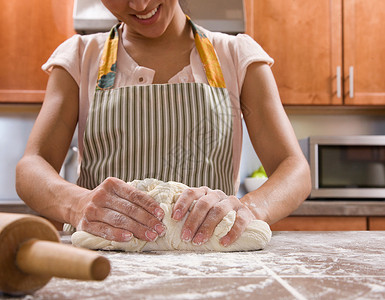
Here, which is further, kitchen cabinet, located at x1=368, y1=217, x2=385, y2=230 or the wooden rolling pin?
kitchen cabinet, located at x1=368, y1=217, x2=385, y2=230

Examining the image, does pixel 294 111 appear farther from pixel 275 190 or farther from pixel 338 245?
pixel 338 245

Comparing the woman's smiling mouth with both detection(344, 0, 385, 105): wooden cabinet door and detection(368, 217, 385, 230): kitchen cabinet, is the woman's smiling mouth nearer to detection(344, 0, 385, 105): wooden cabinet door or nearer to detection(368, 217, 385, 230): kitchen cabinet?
detection(368, 217, 385, 230): kitchen cabinet

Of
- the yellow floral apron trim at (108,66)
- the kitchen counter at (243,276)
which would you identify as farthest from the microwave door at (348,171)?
the kitchen counter at (243,276)

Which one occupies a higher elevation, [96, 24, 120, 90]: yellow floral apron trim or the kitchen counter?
[96, 24, 120, 90]: yellow floral apron trim

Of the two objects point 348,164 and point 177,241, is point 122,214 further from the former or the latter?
point 348,164

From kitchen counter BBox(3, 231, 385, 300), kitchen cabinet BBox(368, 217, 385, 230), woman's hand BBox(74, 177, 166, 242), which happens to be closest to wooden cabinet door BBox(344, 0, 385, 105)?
kitchen cabinet BBox(368, 217, 385, 230)

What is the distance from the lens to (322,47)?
2.35 m

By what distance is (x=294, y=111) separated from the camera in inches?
104

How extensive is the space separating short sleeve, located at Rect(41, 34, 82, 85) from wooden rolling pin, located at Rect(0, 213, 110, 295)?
858 millimetres

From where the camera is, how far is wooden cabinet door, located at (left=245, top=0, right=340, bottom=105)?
2.33 meters

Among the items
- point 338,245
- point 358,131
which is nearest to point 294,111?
point 358,131

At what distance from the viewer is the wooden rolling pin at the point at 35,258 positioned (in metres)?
0.34

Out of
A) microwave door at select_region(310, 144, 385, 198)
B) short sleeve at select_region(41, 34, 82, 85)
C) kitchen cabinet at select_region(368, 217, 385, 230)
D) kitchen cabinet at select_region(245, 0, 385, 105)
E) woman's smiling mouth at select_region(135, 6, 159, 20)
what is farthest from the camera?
kitchen cabinet at select_region(245, 0, 385, 105)

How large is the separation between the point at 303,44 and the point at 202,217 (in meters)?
1.84
